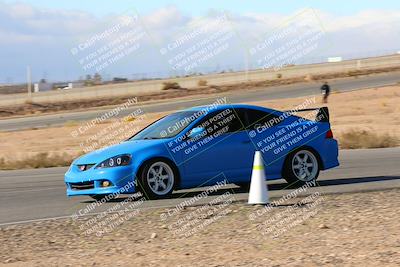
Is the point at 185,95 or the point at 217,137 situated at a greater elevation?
the point at 185,95

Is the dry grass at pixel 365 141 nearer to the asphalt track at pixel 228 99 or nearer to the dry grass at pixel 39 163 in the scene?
the dry grass at pixel 39 163

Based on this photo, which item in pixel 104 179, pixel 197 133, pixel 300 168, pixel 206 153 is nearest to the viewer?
pixel 104 179

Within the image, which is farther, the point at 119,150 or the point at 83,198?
the point at 83,198

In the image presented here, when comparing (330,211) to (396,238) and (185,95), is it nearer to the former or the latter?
(396,238)

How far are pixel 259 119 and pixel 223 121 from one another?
29.8 inches

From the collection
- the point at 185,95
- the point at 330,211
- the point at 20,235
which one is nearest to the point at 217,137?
the point at 330,211

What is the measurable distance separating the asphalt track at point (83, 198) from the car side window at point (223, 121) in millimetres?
1033

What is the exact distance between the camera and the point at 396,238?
8.87 meters

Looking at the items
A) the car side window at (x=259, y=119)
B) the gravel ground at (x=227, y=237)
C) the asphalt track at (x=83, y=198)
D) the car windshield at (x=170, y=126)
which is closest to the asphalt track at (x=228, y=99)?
the asphalt track at (x=83, y=198)

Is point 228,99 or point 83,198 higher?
point 228,99

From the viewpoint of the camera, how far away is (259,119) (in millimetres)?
14117

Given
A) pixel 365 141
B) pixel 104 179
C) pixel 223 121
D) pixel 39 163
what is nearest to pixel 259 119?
pixel 223 121

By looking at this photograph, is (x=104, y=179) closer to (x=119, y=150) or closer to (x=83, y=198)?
(x=119, y=150)

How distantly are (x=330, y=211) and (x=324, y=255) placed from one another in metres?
3.00
